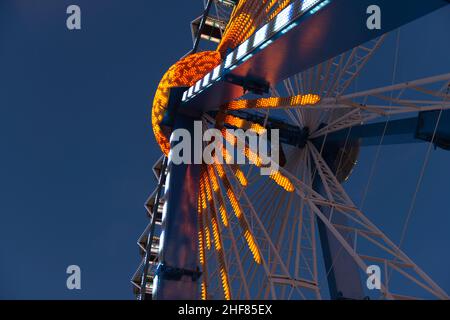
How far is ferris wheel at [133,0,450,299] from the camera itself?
1169 centimetres

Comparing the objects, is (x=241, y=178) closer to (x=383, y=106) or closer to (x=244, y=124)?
(x=244, y=124)

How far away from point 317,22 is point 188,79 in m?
8.21

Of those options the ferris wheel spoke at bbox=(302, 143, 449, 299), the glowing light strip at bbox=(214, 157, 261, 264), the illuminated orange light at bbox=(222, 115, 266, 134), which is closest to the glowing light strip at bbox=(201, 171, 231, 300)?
the glowing light strip at bbox=(214, 157, 261, 264)

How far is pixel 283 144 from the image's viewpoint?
65.6 ft

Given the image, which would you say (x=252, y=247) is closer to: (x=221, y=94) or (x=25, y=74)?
(x=221, y=94)

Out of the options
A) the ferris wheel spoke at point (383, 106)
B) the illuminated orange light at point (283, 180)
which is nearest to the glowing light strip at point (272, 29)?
the ferris wheel spoke at point (383, 106)

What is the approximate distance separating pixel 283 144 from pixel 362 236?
5.48m

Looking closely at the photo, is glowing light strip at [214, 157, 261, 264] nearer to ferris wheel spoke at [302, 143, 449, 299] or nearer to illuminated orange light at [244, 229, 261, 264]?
illuminated orange light at [244, 229, 261, 264]

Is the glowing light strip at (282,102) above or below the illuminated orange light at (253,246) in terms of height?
above

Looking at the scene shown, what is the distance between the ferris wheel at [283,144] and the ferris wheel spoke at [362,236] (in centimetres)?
4

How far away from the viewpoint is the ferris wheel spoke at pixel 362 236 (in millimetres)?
11703

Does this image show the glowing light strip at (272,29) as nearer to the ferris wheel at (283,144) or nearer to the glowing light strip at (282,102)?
the ferris wheel at (283,144)

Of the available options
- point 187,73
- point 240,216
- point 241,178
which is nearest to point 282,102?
point 241,178

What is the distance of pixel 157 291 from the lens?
50.3ft
